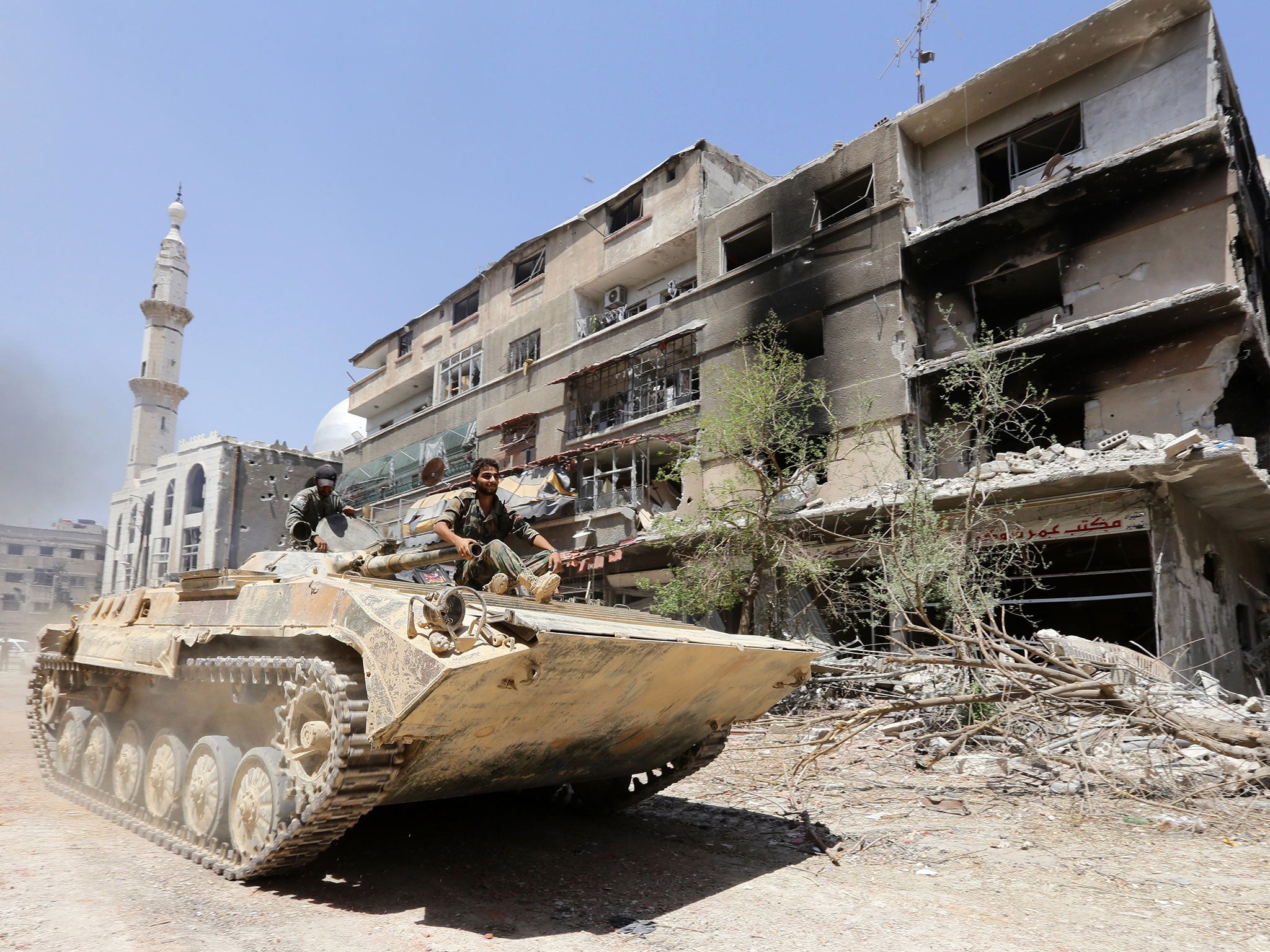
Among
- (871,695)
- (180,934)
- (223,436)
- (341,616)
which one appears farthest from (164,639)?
(223,436)

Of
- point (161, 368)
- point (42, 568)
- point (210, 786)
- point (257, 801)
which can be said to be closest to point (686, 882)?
point (257, 801)

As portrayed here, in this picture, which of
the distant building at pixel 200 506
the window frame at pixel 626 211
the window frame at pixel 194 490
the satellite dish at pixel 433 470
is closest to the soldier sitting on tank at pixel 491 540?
the window frame at pixel 626 211

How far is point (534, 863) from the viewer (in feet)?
16.3

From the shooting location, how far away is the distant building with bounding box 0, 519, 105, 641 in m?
51.0

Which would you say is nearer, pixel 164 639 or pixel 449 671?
pixel 449 671

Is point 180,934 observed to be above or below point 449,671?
below

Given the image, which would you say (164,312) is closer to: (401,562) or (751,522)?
(751,522)

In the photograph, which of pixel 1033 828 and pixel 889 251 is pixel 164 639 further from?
pixel 889 251

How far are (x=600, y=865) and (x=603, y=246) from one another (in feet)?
66.2

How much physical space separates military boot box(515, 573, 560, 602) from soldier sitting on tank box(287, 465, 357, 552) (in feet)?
7.59

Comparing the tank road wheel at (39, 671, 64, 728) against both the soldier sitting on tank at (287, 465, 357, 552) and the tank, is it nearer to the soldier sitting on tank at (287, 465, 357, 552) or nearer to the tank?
the tank

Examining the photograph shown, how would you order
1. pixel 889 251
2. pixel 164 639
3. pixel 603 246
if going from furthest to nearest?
1. pixel 603 246
2. pixel 889 251
3. pixel 164 639

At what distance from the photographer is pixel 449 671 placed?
11.9 feet

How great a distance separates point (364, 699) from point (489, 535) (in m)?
2.11
